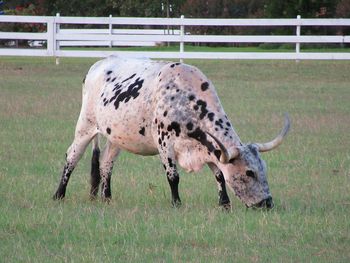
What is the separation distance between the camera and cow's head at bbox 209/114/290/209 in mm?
10250

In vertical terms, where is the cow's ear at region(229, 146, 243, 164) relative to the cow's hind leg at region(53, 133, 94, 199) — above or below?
above

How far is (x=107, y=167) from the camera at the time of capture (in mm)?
11711

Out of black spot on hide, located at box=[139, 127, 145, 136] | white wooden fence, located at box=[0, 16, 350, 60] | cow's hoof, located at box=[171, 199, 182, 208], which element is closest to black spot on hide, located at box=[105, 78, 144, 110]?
black spot on hide, located at box=[139, 127, 145, 136]

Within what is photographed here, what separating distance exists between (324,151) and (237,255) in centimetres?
746

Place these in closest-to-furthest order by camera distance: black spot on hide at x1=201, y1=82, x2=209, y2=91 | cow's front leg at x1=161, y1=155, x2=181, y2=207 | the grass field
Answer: the grass field → cow's front leg at x1=161, y1=155, x2=181, y2=207 → black spot on hide at x1=201, y1=82, x2=209, y2=91

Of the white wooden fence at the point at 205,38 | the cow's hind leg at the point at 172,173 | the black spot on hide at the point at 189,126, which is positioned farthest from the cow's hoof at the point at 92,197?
the white wooden fence at the point at 205,38

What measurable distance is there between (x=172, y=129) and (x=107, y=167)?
1352 millimetres

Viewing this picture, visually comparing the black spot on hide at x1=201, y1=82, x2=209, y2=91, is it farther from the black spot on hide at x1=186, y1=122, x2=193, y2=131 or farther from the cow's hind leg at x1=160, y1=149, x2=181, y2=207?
the cow's hind leg at x1=160, y1=149, x2=181, y2=207

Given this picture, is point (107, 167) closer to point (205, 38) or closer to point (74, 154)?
point (74, 154)

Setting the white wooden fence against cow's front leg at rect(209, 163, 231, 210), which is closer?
cow's front leg at rect(209, 163, 231, 210)

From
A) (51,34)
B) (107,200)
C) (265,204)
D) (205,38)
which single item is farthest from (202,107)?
(51,34)

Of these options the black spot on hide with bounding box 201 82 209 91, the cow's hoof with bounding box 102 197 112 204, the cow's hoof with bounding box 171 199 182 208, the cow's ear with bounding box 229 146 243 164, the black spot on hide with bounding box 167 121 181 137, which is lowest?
the cow's hoof with bounding box 102 197 112 204

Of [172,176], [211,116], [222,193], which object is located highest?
[211,116]

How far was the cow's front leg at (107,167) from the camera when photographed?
37.6 feet
